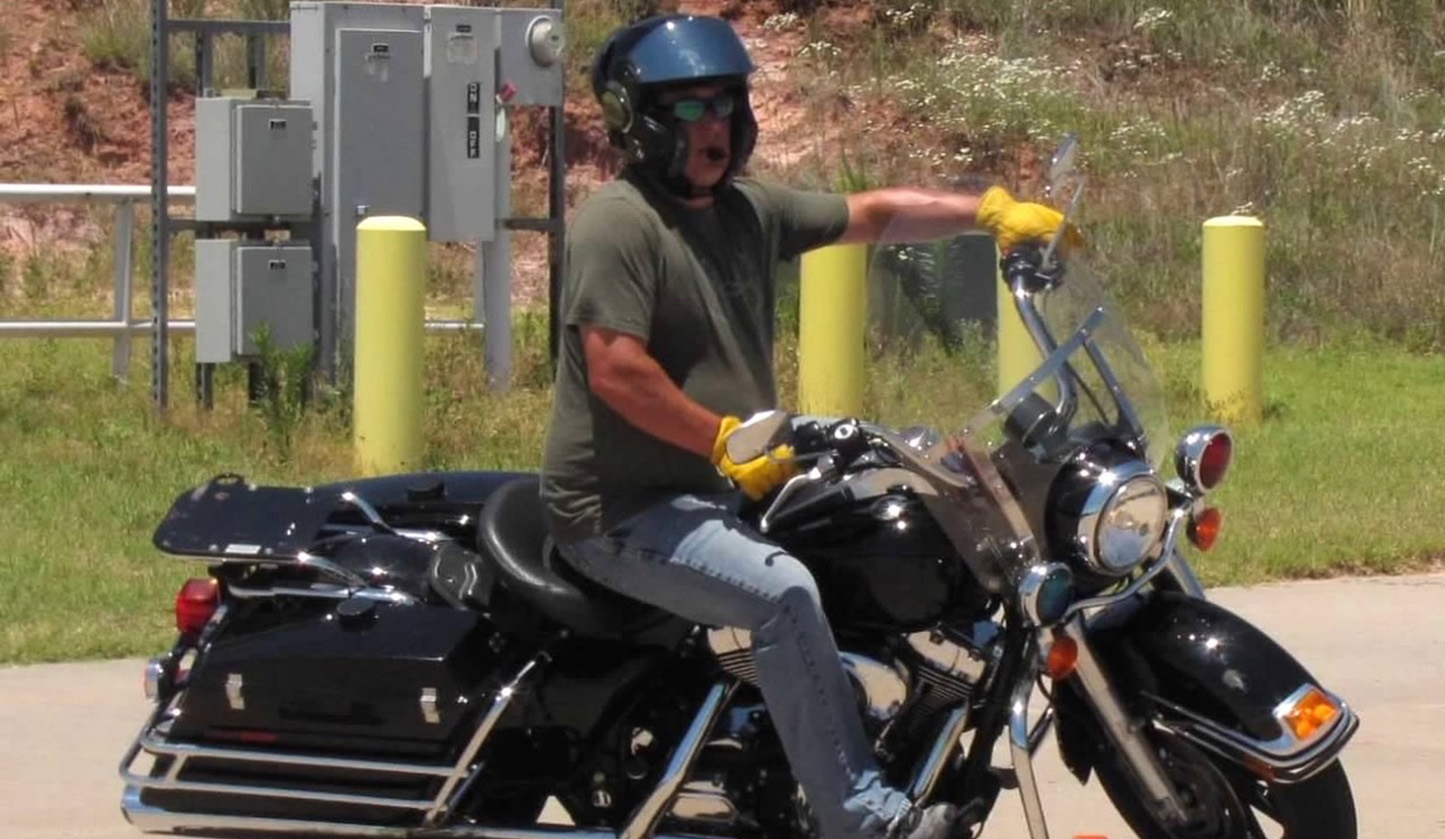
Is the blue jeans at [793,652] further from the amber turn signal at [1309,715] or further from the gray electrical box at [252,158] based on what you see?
the gray electrical box at [252,158]

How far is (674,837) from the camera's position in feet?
15.4

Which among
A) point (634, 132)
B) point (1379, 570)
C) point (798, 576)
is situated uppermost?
point (634, 132)

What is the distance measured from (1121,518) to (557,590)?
3.50 feet

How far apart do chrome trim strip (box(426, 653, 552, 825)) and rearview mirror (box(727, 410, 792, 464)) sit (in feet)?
2.58

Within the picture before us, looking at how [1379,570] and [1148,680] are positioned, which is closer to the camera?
[1148,680]

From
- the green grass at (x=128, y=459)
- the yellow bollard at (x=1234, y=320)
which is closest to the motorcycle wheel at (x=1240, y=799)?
the green grass at (x=128, y=459)

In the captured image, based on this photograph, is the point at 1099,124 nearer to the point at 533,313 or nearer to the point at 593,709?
the point at 533,313

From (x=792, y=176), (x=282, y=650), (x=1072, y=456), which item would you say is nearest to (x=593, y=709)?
(x=282, y=650)

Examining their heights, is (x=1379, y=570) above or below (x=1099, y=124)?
below

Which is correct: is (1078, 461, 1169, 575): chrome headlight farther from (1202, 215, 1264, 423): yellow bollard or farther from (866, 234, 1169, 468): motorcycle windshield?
(1202, 215, 1264, 423): yellow bollard

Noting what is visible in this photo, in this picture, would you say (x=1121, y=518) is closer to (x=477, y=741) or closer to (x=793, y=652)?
(x=793, y=652)

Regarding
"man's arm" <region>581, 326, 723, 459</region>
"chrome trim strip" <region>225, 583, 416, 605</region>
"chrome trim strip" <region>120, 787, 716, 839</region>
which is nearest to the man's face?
"man's arm" <region>581, 326, 723, 459</region>

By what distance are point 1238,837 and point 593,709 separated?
1.23 metres

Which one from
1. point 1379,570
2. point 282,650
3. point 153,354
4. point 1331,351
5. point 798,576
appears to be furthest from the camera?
point 1331,351
